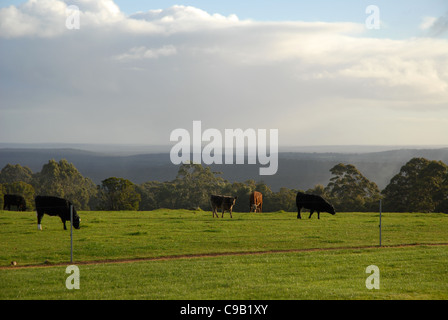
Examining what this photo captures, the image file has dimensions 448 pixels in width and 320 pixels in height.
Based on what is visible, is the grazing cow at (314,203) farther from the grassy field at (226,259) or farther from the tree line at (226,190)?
the tree line at (226,190)

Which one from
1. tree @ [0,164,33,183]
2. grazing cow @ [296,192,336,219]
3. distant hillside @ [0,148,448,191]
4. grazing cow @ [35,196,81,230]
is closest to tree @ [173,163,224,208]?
tree @ [0,164,33,183]

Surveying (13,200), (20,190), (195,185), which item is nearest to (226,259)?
(13,200)

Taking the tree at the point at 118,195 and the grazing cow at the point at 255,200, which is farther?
the tree at the point at 118,195

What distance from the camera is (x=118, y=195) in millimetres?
53469

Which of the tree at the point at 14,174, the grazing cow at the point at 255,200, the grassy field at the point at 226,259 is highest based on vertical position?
the tree at the point at 14,174

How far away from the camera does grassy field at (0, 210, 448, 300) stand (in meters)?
12.1

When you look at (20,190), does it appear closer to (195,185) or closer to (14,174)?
(195,185)

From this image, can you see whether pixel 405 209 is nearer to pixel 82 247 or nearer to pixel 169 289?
pixel 82 247

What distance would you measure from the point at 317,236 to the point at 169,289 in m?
12.7

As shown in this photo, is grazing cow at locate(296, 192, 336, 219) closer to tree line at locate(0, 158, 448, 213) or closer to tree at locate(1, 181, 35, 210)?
tree line at locate(0, 158, 448, 213)

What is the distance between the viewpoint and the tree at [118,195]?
53156mm

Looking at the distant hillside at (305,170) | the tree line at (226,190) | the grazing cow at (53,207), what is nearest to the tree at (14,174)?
the tree line at (226,190)

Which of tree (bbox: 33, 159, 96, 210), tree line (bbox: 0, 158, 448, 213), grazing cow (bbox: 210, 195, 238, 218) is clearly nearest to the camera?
grazing cow (bbox: 210, 195, 238, 218)
